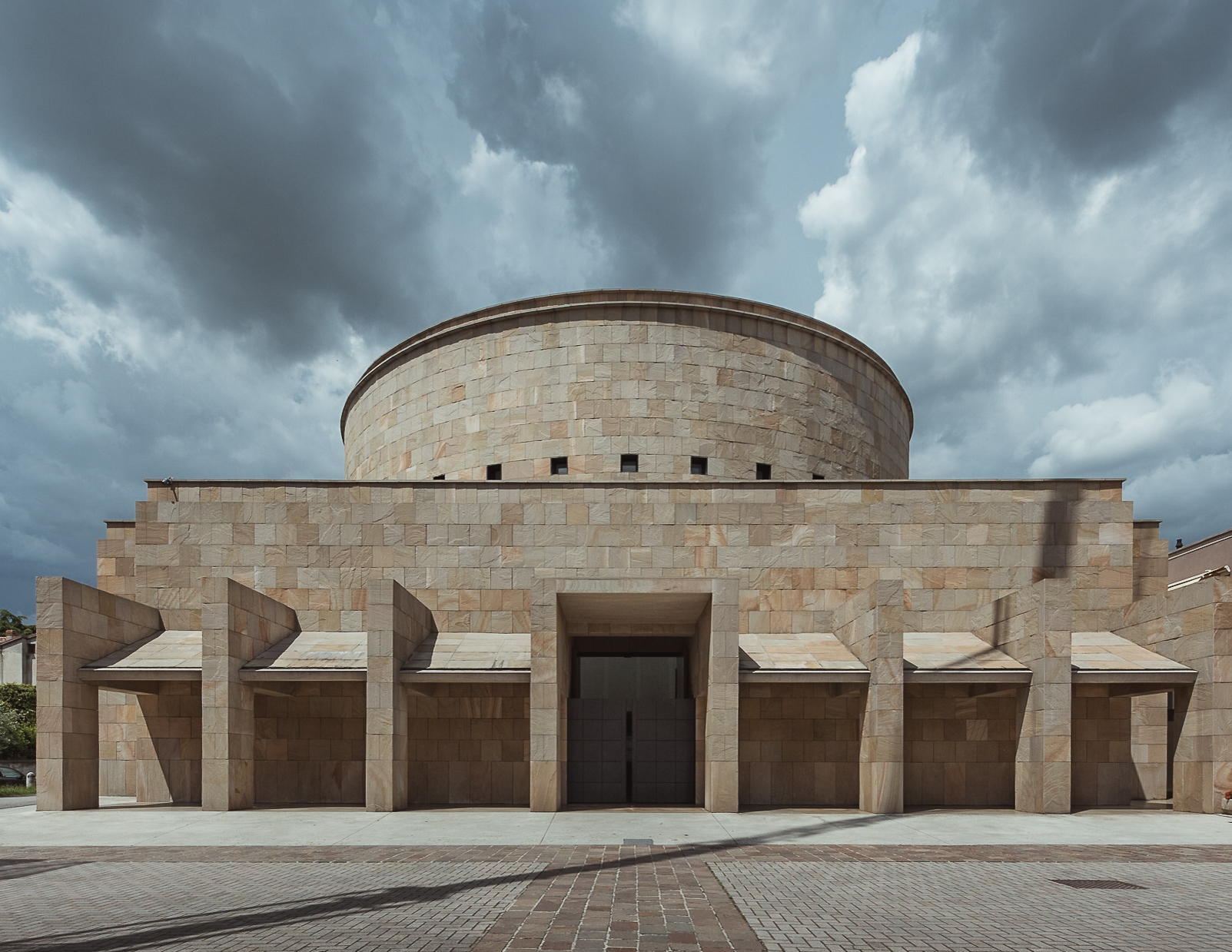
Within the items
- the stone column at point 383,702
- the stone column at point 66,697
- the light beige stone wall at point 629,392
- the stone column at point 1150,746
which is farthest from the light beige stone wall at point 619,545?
the light beige stone wall at point 629,392

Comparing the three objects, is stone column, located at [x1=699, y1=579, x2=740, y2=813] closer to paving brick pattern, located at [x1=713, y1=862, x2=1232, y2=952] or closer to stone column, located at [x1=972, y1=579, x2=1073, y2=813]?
paving brick pattern, located at [x1=713, y1=862, x2=1232, y2=952]

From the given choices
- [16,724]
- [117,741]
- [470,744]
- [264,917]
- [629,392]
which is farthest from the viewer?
[16,724]

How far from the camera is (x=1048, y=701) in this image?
62.2ft

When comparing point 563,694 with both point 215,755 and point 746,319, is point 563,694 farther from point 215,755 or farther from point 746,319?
point 746,319

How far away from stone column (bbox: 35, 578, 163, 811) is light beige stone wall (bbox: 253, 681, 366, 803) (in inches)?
149

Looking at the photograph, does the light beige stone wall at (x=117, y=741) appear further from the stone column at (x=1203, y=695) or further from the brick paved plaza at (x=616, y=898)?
the stone column at (x=1203, y=695)

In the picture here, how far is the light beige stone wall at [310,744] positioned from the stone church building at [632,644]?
68mm

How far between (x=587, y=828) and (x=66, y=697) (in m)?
12.8

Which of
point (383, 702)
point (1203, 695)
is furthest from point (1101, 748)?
point (383, 702)

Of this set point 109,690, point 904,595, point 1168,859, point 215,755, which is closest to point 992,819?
point 1168,859

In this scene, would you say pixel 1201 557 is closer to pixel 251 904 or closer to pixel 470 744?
pixel 470 744

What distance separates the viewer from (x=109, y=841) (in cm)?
1495

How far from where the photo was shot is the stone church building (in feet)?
62.5

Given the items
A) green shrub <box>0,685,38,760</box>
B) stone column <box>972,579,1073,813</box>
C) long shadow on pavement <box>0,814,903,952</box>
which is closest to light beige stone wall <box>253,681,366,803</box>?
long shadow on pavement <box>0,814,903,952</box>
